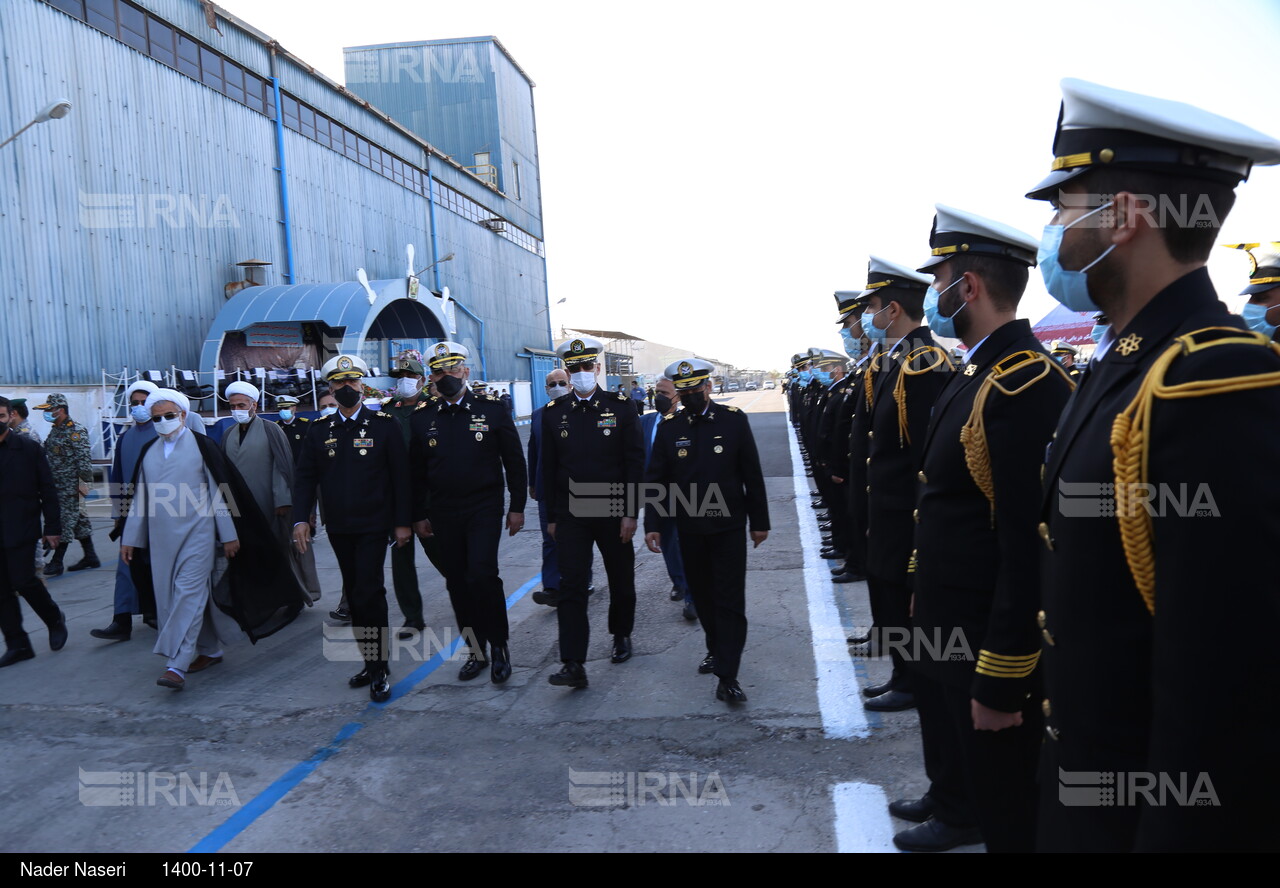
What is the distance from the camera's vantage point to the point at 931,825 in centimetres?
312

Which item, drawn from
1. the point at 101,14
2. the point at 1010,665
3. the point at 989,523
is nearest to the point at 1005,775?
the point at 1010,665

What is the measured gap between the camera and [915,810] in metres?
3.27

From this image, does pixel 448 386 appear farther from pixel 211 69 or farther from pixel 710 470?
pixel 211 69

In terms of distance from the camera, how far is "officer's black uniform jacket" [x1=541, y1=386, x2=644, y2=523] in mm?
5582

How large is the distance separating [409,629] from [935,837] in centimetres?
460

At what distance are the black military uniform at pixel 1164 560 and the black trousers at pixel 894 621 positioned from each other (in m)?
1.85

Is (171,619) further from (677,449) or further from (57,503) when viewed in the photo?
(677,449)

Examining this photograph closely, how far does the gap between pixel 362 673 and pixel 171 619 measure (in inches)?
57.5

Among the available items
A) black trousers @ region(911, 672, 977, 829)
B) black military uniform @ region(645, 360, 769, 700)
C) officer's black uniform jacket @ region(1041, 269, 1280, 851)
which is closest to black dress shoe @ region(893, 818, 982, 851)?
black trousers @ region(911, 672, 977, 829)

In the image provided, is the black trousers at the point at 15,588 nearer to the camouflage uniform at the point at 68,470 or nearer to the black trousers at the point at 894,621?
the camouflage uniform at the point at 68,470

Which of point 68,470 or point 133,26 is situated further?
point 133,26

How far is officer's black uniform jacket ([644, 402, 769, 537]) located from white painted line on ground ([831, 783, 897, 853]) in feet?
5.85

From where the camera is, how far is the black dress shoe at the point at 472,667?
5.36 metres

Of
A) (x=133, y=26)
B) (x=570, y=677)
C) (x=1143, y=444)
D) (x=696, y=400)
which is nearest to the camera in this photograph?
(x=1143, y=444)
